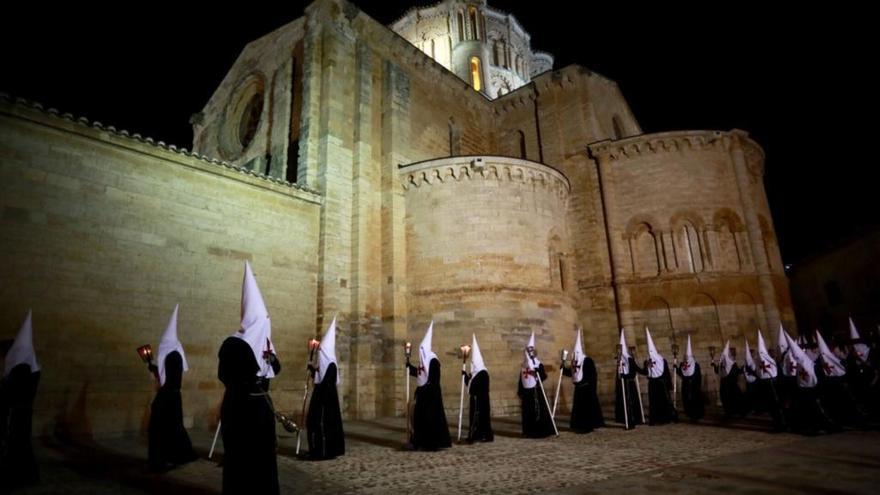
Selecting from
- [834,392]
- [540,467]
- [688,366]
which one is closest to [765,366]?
[834,392]

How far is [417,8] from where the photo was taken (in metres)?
30.4

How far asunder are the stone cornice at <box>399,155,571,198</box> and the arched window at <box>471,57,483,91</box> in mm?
12815

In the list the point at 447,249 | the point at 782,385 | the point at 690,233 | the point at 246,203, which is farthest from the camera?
the point at 690,233

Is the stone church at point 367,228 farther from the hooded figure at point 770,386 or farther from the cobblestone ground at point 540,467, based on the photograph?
the hooded figure at point 770,386

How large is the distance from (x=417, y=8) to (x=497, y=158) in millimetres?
18846

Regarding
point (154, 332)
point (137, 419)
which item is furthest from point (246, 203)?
point (137, 419)

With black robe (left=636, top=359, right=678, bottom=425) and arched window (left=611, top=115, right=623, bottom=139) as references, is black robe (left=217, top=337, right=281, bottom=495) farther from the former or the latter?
arched window (left=611, top=115, right=623, bottom=139)

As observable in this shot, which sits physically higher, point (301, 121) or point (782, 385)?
point (301, 121)

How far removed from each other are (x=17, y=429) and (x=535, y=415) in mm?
8169

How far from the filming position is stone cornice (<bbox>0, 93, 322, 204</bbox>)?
32.7ft

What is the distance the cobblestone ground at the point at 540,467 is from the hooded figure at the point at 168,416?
24 centimetres

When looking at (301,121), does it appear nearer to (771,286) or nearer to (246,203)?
(246,203)

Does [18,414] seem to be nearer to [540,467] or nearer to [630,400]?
[540,467]

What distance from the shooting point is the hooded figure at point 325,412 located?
750 cm
